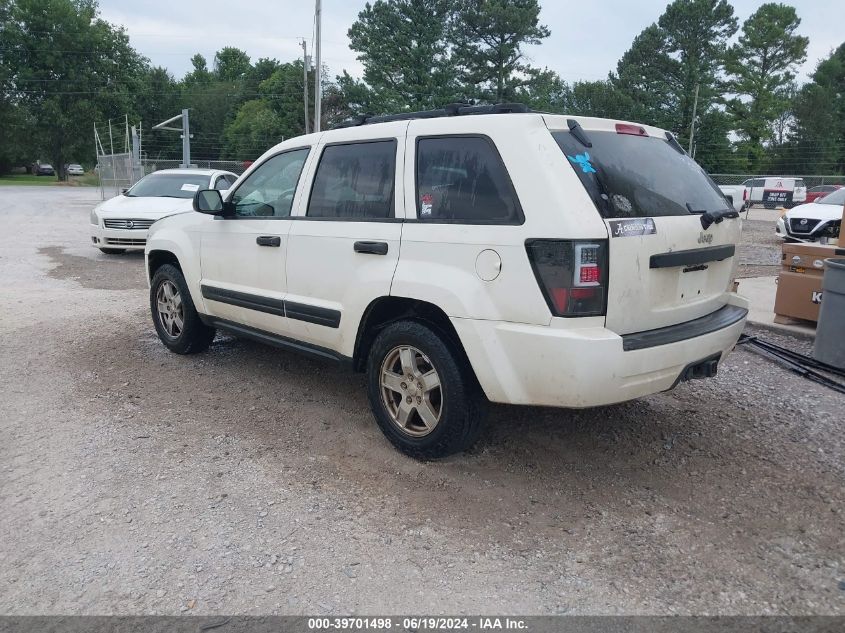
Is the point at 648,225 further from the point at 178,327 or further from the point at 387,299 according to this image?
the point at 178,327

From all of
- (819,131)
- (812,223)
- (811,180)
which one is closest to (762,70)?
(819,131)

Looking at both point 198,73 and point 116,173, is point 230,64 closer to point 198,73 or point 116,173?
point 198,73

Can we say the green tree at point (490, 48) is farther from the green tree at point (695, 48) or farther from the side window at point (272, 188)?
the side window at point (272, 188)

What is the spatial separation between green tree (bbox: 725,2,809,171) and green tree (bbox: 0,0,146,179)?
5478 centimetres

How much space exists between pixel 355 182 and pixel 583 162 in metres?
1.51

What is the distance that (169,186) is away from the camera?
505 inches

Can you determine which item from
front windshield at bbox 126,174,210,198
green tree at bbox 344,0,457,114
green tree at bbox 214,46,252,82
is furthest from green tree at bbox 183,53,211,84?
front windshield at bbox 126,174,210,198

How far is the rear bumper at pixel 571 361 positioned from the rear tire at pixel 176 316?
10.1ft

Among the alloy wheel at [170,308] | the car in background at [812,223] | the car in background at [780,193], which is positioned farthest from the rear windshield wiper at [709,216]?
the car in background at [780,193]

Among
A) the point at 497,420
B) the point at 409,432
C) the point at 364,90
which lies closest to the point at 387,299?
the point at 409,432

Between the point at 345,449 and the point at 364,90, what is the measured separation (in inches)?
1760

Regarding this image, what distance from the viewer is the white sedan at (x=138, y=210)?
38.6ft

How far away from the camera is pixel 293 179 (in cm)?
469

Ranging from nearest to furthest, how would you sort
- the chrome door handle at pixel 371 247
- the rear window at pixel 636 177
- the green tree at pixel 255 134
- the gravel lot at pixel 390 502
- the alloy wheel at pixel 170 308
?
the gravel lot at pixel 390 502, the rear window at pixel 636 177, the chrome door handle at pixel 371 247, the alloy wheel at pixel 170 308, the green tree at pixel 255 134
